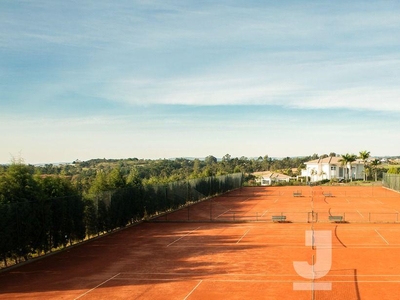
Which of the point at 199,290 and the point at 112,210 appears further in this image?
the point at 112,210

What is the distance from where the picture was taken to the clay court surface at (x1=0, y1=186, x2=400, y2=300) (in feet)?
49.4

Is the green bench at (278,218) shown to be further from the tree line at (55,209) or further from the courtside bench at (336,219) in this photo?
the tree line at (55,209)

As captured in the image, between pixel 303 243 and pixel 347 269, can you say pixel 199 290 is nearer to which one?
Result: pixel 347 269

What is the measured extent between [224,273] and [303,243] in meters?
8.08

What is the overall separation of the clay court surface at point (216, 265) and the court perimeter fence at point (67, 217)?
739 mm

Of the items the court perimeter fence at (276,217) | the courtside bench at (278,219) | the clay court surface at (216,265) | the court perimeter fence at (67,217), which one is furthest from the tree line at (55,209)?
the courtside bench at (278,219)

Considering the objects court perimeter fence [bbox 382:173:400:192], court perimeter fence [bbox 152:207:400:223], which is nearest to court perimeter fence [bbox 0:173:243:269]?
court perimeter fence [bbox 152:207:400:223]

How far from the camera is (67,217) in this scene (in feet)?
78.0

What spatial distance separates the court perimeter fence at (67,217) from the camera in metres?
19.3

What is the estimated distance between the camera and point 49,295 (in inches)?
585

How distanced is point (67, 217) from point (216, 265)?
30.7 feet

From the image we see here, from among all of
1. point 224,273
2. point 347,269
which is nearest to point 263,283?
point 224,273

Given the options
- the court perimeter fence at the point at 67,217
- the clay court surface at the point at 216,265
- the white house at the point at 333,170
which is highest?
A: the white house at the point at 333,170

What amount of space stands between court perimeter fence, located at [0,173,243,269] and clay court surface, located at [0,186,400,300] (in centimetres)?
74
